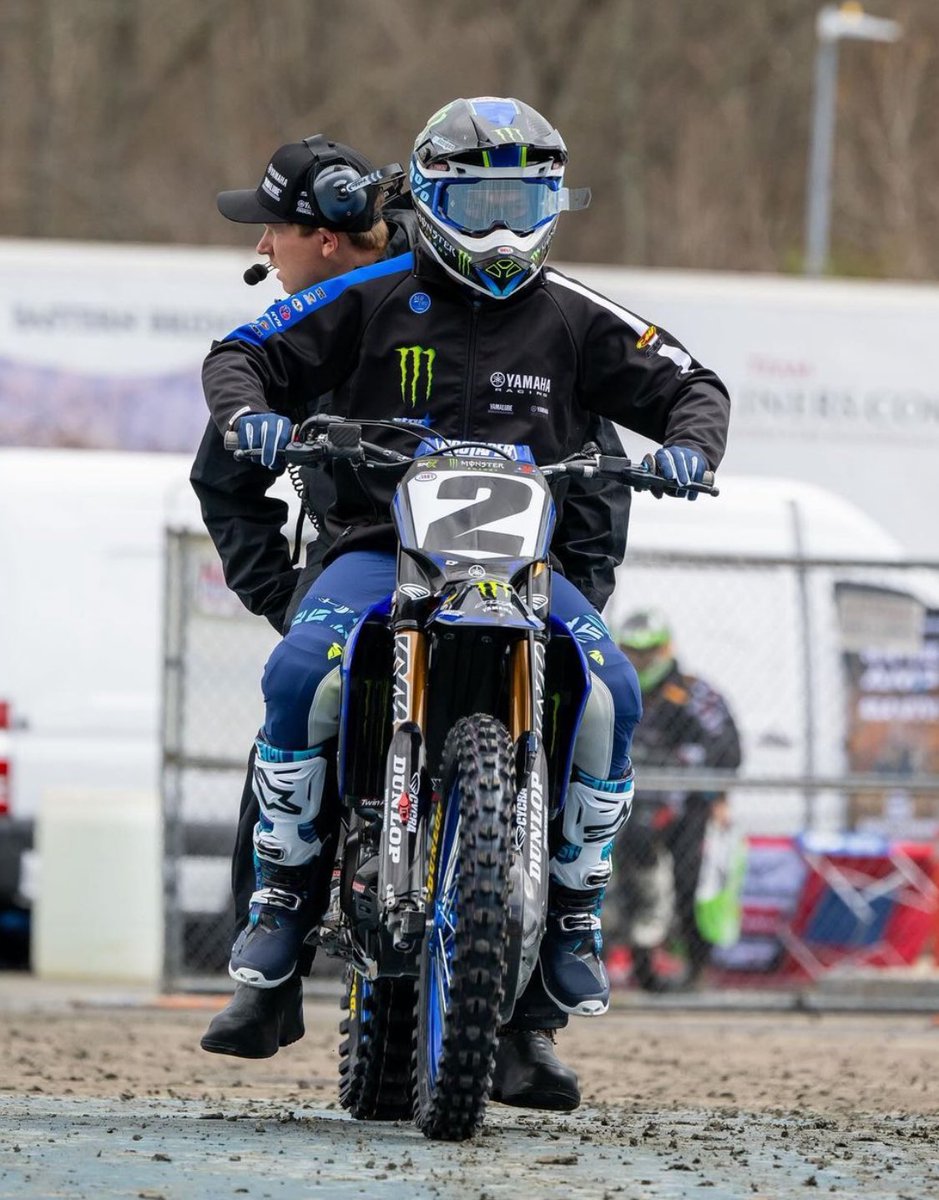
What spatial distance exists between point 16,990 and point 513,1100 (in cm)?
664

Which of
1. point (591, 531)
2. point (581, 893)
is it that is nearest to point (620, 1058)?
point (591, 531)

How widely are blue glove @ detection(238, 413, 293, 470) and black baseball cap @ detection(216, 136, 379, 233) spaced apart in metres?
1.24

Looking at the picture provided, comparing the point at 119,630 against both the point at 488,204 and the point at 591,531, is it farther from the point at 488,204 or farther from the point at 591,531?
the point at 488,204

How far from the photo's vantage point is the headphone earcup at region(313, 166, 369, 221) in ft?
21.3

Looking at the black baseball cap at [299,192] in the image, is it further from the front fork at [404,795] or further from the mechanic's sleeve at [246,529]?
the front fork at [404,795]

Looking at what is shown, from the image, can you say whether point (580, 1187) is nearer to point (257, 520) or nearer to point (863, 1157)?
point (863, 1157)

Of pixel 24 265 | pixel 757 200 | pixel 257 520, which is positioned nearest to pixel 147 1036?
pixel 257 520

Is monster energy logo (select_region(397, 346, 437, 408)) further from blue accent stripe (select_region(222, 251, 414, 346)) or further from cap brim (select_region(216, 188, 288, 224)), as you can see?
cap brim (select_region(216, 188, 288, 224))

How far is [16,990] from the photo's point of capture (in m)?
12.1

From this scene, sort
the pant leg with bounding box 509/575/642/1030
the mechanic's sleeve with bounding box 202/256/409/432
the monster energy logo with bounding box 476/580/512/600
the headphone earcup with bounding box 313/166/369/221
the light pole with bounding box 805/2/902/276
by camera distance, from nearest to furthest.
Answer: the monster energy logo with bounding box 476/580/512/600 < the pant leg with bounding box 509/575/642/1030 < the mechanic's sleeve with bounding box 202/256/409/432 < the headphone earcup with bounding box 313/166/369/221 < the light pole with bounding box 805/2/902/276

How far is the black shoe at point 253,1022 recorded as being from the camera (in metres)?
5.91

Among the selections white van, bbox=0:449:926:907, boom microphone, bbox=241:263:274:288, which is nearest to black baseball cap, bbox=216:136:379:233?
boom microphone, bbox=241:263:274:288

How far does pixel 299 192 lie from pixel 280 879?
187 cm

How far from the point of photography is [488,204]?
5.67 metres
